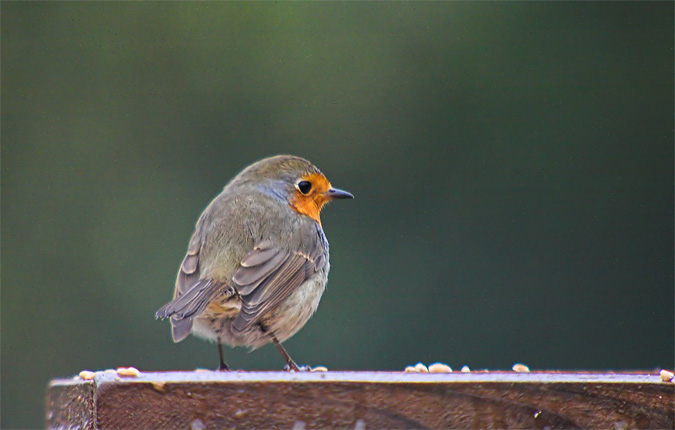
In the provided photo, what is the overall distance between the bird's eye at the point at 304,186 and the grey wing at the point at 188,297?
2.15 ft

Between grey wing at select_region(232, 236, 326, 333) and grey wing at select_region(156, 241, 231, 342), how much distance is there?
134 mm

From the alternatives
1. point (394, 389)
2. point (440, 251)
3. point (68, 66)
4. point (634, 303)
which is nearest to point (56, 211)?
point (68, 66)

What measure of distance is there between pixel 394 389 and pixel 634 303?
945 cm

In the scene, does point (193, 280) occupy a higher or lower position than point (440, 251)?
lower

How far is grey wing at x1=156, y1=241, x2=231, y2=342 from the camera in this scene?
13.0ft

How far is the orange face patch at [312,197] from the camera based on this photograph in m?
5.19

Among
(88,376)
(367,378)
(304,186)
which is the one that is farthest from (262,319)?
(367,378)

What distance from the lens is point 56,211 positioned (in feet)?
41.7

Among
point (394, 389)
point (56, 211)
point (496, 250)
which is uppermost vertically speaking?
point (56, 211)

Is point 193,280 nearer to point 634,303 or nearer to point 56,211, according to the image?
point 634,303

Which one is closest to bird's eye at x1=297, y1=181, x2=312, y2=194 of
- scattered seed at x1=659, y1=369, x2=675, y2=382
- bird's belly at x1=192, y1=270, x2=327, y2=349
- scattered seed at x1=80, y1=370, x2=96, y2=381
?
bird's belly at x1=192, y1=270, x2=327, y2=349

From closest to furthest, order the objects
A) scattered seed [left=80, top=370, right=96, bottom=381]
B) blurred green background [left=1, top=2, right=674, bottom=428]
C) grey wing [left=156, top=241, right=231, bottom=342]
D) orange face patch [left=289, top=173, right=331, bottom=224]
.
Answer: scattered seed [left=80, top=370, right=96, bottom=381] → grey wing [left=156, top=241, right=231, bottom=342] → orange face patch [left=289, top=173, right=331, bottom=224] → blurred green background [left=1, top=2, right=674, bottom=428]

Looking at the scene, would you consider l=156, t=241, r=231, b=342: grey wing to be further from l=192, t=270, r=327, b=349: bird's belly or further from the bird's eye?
the bird's eye

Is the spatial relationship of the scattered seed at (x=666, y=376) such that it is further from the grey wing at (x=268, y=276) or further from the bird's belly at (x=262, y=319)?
the bird's belly at (x=262, y=319)
